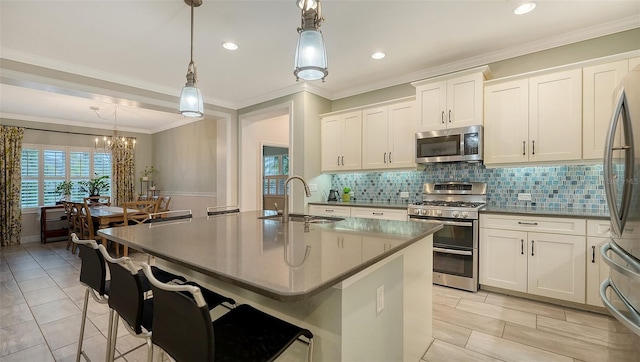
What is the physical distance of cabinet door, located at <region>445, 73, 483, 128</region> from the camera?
10.4ft

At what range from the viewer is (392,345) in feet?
5.02

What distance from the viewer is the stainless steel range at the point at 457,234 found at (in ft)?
9.94

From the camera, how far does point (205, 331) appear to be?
0.88 m

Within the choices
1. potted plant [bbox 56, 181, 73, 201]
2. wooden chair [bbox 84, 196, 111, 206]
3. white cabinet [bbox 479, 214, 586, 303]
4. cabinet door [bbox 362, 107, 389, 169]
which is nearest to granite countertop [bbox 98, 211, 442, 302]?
white cabinet [bbox 479, 214, 586, 303]

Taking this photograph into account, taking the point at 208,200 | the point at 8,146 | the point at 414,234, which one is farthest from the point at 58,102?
the point at 414,234

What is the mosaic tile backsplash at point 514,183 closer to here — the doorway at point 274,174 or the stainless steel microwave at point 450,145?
the stainless steel microwave at point 450,145

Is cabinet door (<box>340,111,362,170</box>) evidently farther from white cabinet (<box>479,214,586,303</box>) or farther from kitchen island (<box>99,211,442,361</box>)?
kitchen island (<box>99,211,442,361</box>)

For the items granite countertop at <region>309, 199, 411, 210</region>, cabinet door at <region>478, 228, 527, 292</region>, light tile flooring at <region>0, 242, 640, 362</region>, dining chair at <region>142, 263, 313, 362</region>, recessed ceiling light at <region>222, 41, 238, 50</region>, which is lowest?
light tile flooring at <region>0, 242, 640, 362</region>

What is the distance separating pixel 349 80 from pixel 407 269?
3.10m

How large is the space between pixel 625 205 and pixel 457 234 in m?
1.63

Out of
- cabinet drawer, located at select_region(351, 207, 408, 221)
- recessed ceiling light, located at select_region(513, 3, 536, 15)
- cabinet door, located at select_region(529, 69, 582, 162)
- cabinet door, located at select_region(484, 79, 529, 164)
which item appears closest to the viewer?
recessed ceiling light, located at select_region(513, 3, 536, 15)

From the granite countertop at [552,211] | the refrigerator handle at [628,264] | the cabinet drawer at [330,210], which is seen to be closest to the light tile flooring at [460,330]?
the refrigerator handle at [628,264]

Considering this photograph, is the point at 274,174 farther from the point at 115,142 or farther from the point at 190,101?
the point at 190,101

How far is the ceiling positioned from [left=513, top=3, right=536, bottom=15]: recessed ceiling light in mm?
59
